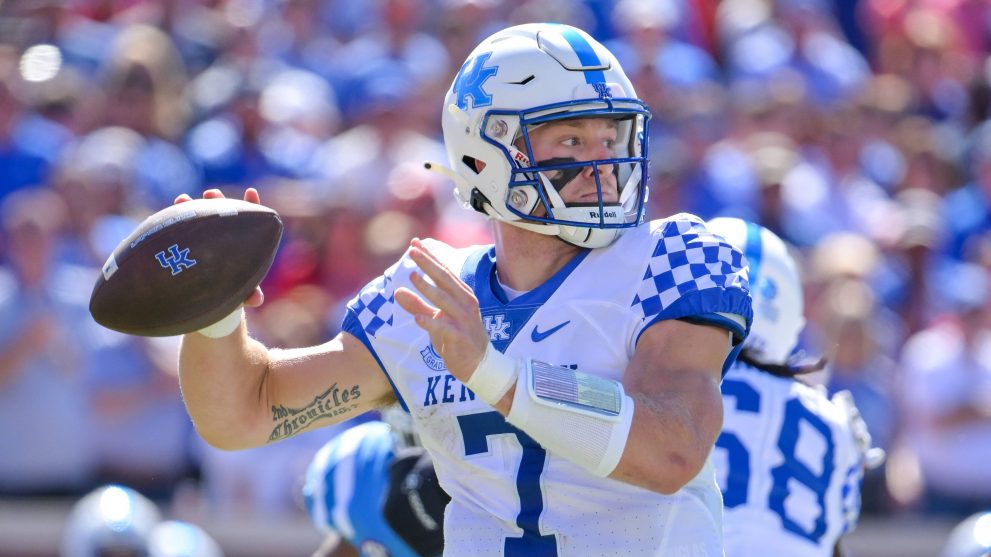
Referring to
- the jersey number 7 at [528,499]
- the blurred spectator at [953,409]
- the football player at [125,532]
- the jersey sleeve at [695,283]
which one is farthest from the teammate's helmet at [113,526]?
the blurred spectator at [953,409]

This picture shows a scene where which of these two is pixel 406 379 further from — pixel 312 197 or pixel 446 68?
pixel 446 68

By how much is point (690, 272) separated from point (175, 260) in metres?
1.14

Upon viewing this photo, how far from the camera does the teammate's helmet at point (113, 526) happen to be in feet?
19.3

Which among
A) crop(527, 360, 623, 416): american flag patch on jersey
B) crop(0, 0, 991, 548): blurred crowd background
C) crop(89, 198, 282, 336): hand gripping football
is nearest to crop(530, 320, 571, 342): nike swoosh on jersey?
crop(527, 360, 623, 416): american flag patch on jersey

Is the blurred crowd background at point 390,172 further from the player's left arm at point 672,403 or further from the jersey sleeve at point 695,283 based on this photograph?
the player's left arm at point 672,403

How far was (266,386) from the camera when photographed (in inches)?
146

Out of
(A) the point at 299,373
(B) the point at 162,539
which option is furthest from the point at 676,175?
(A) the point at 299,373

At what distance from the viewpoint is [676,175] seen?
28.3 ft

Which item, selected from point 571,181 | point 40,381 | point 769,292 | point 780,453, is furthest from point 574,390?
point 40,381

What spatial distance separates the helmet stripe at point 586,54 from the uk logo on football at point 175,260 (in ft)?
3.31

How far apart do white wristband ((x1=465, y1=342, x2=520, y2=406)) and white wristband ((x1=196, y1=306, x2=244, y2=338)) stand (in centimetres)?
77

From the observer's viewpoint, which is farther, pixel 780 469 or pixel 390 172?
pixel 390 172

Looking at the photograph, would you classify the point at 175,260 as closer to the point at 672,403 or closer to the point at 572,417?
the point at 572,417

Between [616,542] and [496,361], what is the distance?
57 centimetres
